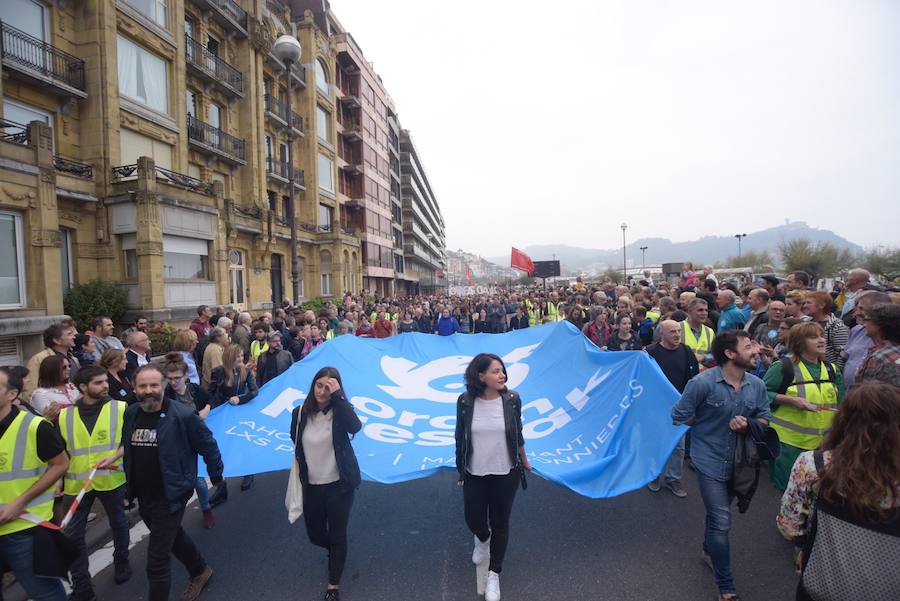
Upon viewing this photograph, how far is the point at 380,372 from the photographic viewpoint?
666 cm

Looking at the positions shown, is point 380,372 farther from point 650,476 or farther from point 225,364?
point 650,476

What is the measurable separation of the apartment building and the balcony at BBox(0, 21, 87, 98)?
0.04m

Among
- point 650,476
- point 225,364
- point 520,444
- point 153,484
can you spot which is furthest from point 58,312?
point 650,476

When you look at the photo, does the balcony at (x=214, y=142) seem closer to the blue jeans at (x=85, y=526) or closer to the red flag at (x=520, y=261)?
the red flag at (x=520, y=261)

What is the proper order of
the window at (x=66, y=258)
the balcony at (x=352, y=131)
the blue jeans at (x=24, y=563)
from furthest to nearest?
the balcony at (x=352, y=131) < the window at (x=66, y=258) < the blue jeans at (x=24, y=563)

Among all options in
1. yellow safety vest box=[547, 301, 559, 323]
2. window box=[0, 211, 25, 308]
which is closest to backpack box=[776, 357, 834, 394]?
yellow safety vest box=[547, 301, 559, 323]

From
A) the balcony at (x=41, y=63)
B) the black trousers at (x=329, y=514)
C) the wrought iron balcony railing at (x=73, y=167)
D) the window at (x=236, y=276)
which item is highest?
the balcony at (x=41, y=63)

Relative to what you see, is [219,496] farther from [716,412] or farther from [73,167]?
[73,167]

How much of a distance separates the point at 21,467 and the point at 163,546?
1.04m

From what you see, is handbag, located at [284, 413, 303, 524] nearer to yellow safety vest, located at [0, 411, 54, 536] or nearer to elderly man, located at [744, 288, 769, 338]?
yellow safety vest, located at [0, 411, 54, 536]

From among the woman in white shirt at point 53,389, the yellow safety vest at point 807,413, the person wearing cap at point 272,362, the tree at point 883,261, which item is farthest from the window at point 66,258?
the tree at point 883,261

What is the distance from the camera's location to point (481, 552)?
370 centimetres

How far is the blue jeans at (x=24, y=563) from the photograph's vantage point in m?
2.82

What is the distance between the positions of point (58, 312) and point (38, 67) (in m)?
7.72
